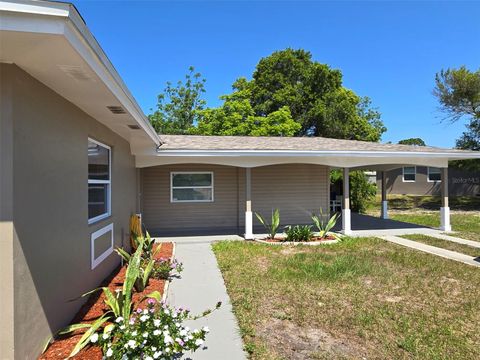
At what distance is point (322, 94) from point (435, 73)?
8986 millimetres

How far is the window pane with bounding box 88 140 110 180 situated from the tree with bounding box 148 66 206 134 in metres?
30.4

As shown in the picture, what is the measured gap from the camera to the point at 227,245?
30.6ft

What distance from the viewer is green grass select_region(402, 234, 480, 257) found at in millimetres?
8562

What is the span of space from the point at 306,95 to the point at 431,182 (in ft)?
43.0

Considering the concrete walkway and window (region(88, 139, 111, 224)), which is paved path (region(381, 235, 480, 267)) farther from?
window (region(88, 139, 111, 224))

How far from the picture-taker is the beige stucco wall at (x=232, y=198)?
1213 centimetres

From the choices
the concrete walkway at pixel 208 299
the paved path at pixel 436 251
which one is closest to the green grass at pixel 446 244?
the paved path at pixel 436 251

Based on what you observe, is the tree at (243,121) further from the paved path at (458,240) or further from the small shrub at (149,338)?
the small shrub at (149,338)

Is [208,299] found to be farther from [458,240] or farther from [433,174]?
[433,174]

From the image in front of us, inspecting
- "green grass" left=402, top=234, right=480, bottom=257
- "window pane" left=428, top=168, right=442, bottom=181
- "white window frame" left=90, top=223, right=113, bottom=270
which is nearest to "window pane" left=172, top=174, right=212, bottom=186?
"white window frame" left=90, top=223, right=113, bottom=270

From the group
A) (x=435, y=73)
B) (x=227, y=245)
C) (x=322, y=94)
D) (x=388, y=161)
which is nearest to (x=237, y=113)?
(x=322, y=94)

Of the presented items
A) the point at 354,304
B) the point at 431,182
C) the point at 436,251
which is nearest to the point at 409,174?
the point at 431,182

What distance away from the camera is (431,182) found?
29.6 meters

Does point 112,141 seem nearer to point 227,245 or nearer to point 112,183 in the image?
point 112,183
